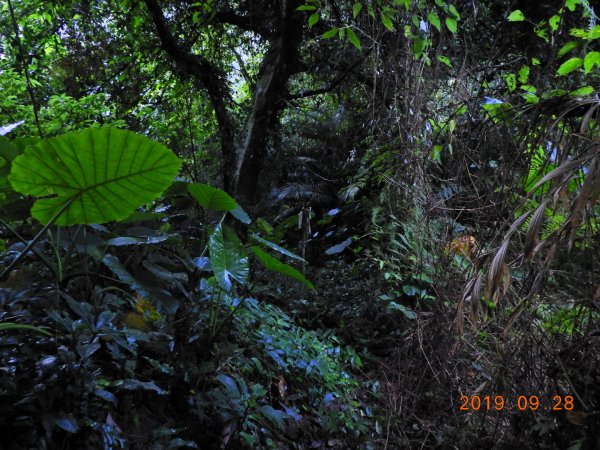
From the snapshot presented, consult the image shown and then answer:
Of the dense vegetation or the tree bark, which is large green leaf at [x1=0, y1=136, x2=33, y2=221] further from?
the tree bark

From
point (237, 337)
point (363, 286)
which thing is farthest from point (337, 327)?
point (237, 337)

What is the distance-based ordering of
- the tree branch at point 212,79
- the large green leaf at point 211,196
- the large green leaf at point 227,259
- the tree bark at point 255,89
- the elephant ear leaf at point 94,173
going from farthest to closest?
the tree branch at point 212,79
the tree bark at point 255,89
the large green leaf at point 211,196
the large green leaf at point 227,259
the elephant ear leaf at point 94,173

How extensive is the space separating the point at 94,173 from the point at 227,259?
66 centimetres

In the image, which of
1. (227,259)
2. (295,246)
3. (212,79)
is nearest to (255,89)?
(212,79)

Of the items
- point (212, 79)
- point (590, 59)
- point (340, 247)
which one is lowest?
point (590, 59)

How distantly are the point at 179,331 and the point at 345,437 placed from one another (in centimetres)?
130

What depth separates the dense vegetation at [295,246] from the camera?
1.50 m

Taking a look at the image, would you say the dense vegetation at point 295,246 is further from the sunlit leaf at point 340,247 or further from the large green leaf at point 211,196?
the sunlit leaf at point 340,247

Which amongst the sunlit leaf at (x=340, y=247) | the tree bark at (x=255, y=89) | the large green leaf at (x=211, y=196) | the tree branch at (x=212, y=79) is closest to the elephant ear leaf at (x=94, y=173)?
the large green leaf at (x=211, y=196)

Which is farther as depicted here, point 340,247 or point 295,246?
point 295,246

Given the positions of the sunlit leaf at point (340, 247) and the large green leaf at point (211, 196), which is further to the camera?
the sunlit leaf at point (340, 247)
